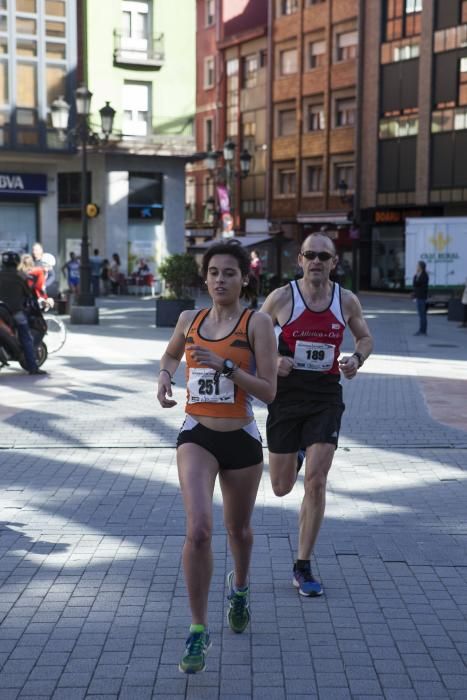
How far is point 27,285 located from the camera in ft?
46.6

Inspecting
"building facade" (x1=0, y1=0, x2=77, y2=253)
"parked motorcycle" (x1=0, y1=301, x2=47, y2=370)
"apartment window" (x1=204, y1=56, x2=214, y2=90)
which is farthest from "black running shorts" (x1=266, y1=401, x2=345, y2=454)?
"apartment window" (x1=204, y1=56, x2=214, y2=90)

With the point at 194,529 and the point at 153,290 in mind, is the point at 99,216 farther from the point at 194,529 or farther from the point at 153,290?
the point at 194,529

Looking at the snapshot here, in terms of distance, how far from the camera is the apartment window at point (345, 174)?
50469mm

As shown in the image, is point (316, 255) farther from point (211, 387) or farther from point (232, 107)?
point (232, 107)

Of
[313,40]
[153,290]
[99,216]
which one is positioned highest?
[313,40]

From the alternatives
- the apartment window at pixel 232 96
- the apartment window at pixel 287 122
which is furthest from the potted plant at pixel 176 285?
the apartment window at pixel 232 96

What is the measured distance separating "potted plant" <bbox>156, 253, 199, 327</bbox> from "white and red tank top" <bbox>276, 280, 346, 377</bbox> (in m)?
16.7

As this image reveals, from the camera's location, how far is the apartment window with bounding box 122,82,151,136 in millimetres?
40500

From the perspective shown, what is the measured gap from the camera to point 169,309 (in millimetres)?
23016

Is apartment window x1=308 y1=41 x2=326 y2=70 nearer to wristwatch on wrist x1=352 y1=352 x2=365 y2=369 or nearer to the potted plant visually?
the potted plant

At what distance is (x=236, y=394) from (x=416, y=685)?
4.61 feet

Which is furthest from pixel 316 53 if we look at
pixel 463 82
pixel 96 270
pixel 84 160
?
pixel 84 160

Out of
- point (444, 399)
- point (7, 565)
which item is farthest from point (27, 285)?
point (7, 565)

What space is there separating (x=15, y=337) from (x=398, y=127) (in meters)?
36.6
